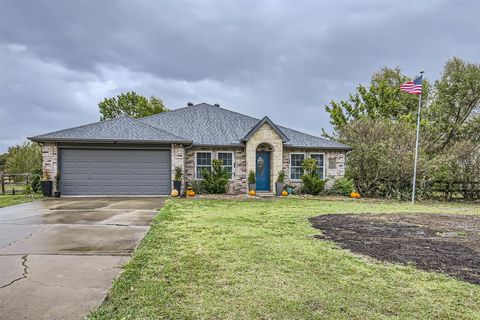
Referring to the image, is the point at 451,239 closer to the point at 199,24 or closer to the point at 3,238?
the point at 3,238

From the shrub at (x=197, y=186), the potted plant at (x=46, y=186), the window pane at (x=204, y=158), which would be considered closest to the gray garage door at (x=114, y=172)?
the potted plant at (x=46, y=186)

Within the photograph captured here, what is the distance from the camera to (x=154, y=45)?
17.9m

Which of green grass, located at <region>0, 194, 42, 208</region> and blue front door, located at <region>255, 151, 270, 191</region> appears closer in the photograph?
green grass, located at <region>0, 194, 42, 208</region>

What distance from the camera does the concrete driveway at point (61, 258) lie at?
315 cm

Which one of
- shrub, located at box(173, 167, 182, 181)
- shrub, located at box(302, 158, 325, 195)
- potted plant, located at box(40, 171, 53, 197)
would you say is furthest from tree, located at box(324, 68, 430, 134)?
potted plant, located at box(40, 171, 53, 197)

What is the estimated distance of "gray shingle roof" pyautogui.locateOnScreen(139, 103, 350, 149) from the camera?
53.9 feet

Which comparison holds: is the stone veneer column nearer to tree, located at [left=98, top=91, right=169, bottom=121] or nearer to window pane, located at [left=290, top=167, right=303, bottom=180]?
window pane, located at [left=290, top=167, right=303, bottom=180]

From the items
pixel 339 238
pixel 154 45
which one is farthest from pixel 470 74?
pixel 339 238

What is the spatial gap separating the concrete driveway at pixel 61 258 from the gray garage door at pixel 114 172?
18.1ft

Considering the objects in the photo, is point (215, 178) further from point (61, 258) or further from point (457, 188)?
point (457, 188)

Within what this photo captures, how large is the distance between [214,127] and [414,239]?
42.2ft

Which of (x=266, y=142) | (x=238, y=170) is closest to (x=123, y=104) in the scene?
(x=238, y=170)

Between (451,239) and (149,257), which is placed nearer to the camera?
(149,257)

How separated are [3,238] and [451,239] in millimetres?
9010
